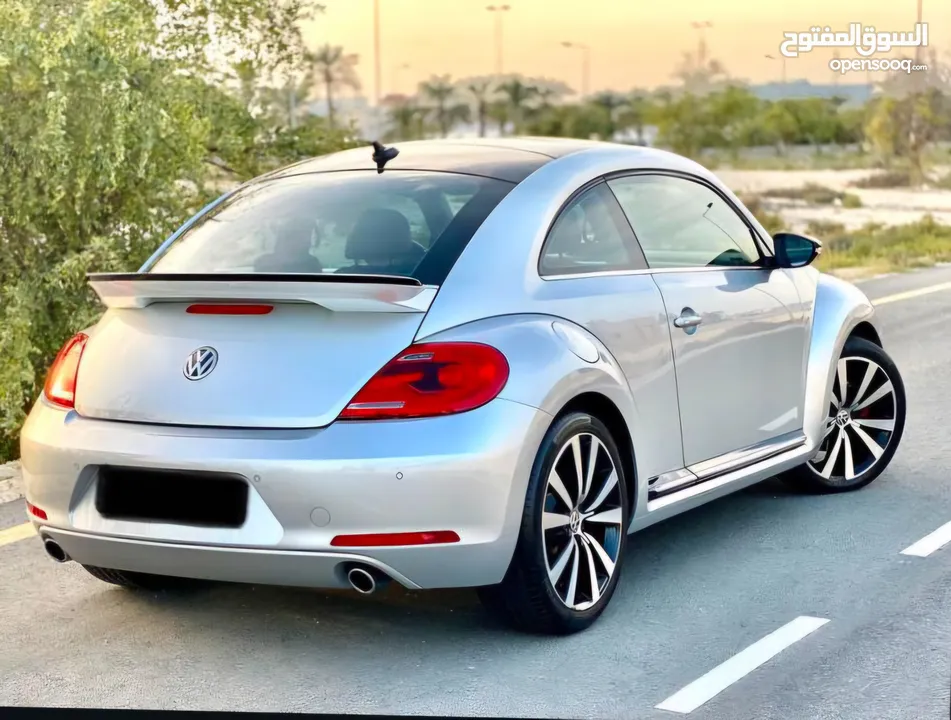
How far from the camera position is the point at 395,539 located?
435 centimetres

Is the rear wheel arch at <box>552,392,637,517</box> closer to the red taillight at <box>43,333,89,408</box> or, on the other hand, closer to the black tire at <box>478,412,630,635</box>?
the black tire at <box>478,412,630,635</box>

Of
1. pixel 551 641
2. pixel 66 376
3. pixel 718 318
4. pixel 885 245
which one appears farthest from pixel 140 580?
pixel 885 245

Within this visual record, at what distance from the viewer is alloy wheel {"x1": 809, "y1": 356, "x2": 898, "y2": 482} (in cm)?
684

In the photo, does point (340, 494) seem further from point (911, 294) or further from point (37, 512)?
point (911, 294)

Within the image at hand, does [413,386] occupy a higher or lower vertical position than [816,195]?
higher

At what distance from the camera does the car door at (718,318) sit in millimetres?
5547

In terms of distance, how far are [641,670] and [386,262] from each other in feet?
4.99

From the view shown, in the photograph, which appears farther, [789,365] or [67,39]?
[67,39]

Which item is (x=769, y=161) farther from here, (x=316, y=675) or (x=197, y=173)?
(x=316, y=675)

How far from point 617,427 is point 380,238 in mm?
1029

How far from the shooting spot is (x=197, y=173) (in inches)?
358

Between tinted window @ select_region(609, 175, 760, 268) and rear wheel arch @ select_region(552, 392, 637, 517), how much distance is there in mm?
719

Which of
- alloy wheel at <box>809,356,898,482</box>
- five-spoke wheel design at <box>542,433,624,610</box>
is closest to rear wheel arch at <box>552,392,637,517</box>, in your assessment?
five-spoke wheel design at <box>542,433,624,610</box>

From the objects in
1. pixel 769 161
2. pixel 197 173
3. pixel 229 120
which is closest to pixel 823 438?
pixel 197 173
